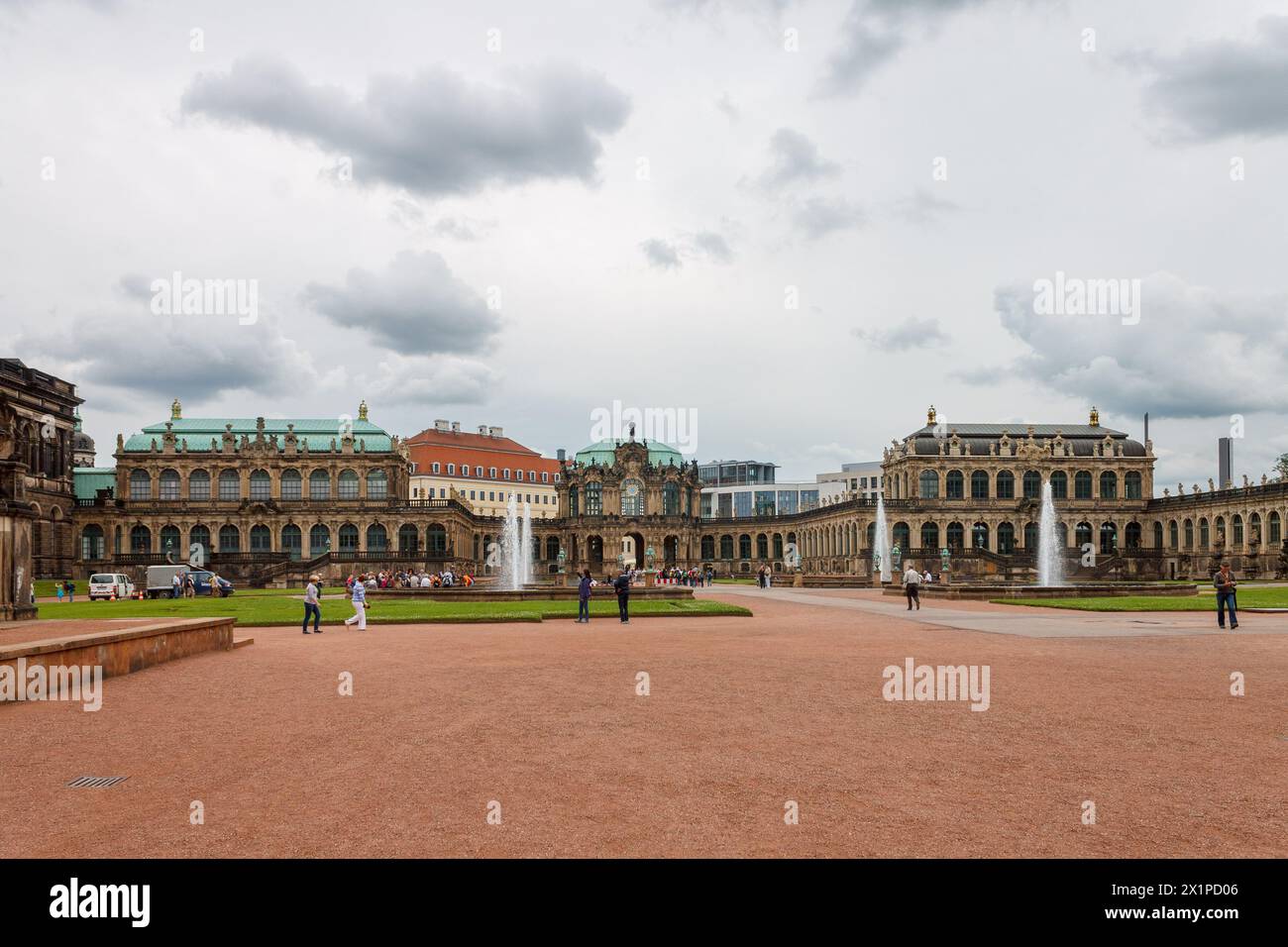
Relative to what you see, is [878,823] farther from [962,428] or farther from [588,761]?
[962,428]

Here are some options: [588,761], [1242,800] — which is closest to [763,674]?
[588,761]

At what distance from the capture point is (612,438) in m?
139

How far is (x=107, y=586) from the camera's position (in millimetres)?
56406

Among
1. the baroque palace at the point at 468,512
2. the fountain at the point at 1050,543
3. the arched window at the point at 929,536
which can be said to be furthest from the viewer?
the arched window at the point at 929,536

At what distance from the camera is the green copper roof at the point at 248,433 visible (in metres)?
104

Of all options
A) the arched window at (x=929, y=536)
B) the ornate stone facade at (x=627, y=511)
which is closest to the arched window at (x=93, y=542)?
the ornate stone facade at (x=627, y=511)

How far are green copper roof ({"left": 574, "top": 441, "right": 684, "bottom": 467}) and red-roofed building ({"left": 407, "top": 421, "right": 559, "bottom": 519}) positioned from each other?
7.37m

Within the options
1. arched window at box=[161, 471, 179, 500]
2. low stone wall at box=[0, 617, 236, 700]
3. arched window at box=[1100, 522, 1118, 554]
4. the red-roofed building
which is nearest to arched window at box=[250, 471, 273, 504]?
arched window at box=[161, 471, 179, 500]

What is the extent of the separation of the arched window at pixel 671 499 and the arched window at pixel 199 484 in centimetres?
5432

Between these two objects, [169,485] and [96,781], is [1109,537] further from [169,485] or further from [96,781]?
[96,781]

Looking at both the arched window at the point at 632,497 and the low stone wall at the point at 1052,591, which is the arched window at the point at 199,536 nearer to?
the arched window at the point at 632,497

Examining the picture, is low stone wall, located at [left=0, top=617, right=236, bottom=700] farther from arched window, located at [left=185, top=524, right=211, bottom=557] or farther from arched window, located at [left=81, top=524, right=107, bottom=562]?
arched window, located at [left=81, top=524, right=107, bottom=562]

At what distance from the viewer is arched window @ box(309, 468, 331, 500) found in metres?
104
